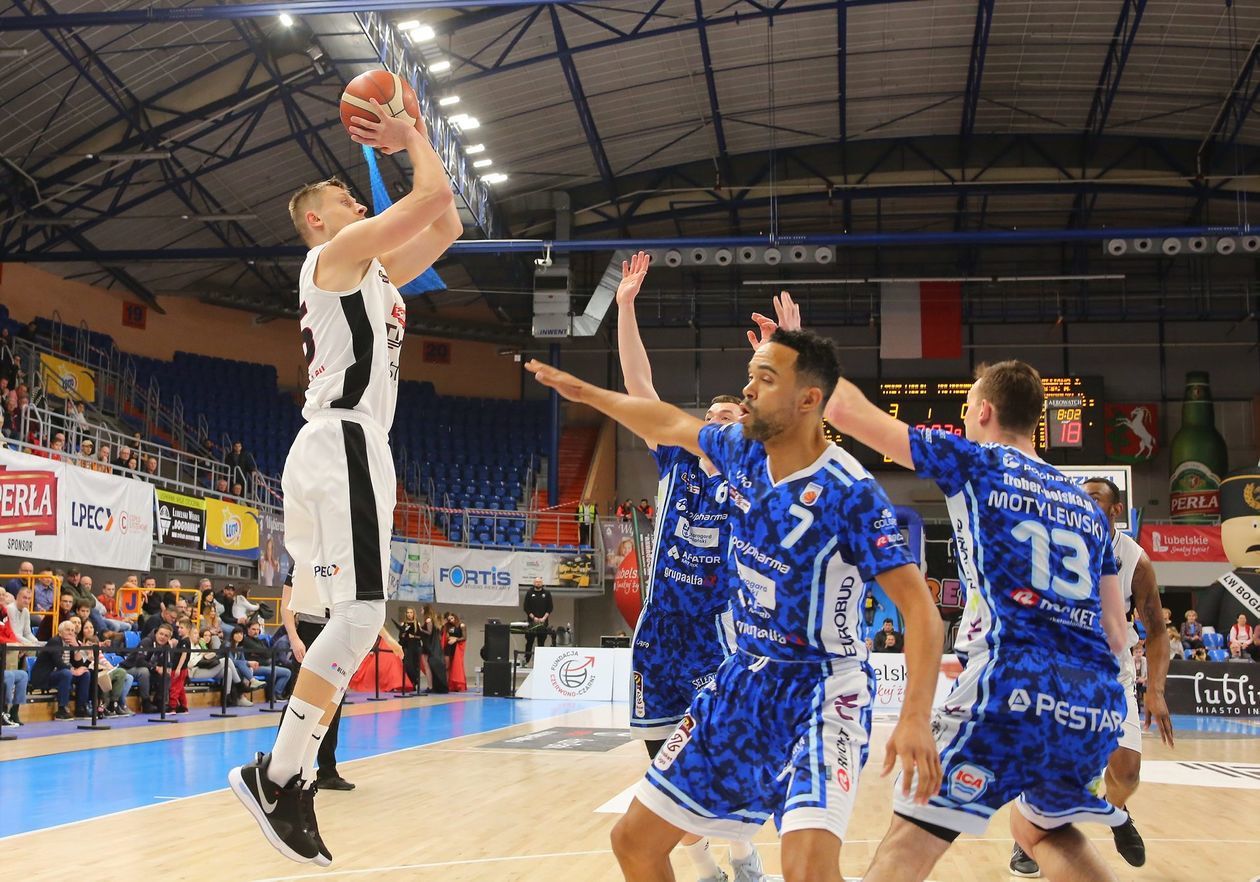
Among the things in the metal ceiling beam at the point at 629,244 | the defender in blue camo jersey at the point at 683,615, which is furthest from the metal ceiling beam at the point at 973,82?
the defender in blue camo jersey at the point at 683,615

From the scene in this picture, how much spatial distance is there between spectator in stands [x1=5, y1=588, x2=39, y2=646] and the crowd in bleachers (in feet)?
0.04

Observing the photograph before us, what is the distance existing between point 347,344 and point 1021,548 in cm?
219

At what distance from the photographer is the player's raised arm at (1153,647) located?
15.9ft

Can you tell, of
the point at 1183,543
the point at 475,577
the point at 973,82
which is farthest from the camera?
the point at 475,577

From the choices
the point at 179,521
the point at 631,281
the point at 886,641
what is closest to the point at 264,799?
the point at 631,281

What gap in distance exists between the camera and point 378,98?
391 centimetres

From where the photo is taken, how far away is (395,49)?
17531mm

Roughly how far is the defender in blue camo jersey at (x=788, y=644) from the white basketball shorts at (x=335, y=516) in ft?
2.39

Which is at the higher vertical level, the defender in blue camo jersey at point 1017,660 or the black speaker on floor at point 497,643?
the defender in blue camo jersey at point 1017,660

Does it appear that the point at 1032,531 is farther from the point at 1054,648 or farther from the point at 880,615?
the point at 880,615

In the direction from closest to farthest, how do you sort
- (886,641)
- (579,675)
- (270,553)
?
(886,641), (579,675), (270,553)

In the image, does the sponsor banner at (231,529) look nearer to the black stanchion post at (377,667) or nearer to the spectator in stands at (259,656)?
the black stanchion post at (377,667)

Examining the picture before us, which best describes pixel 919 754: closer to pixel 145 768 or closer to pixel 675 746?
pixel 675 746

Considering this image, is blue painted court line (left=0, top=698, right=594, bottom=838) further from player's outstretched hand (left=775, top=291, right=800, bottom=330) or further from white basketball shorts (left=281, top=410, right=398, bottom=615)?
player's outstretched hand (left=775, top=291, right=800, bottom=330)
